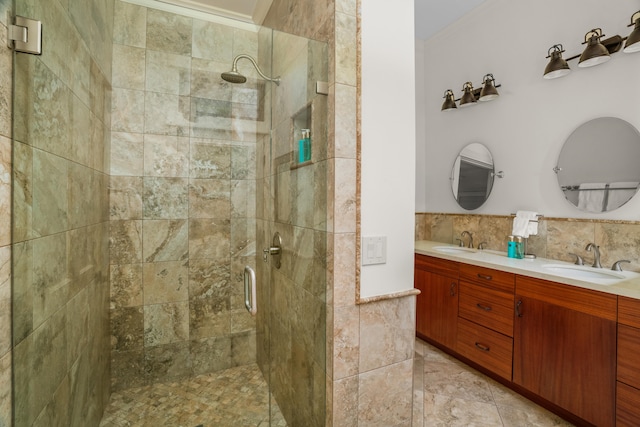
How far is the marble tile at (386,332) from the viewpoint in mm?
1238

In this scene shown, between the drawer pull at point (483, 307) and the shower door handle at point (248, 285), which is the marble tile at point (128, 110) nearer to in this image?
the shower door handle at point (248, 285)

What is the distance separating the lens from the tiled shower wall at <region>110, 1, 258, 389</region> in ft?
5.56

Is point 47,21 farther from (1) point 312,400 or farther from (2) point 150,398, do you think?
(2) point 150,398

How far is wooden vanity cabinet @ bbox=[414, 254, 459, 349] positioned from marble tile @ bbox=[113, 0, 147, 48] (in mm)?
2711

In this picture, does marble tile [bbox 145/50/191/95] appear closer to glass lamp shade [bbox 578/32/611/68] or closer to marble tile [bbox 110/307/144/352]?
marble tile [bbox 110/307/144/352]

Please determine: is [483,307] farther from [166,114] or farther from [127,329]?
[166,114]

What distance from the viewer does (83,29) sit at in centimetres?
128

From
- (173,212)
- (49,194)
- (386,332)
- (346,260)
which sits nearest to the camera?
(49,194)

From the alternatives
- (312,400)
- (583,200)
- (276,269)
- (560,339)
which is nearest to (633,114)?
(583,200)

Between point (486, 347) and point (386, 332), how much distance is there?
142 cm

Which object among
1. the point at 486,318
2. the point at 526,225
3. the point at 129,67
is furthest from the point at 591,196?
the point at 129,67

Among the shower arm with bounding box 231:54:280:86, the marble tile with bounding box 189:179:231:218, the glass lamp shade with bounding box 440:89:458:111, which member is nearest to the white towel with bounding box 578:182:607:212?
the glass lamp shade with bounding box 440:89:458:111

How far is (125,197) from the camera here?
1.69m

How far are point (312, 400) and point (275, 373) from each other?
356 mm
